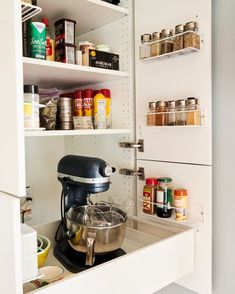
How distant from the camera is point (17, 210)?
0.77 meters

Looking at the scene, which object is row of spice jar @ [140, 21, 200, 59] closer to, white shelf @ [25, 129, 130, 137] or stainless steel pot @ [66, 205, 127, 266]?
white shelf @ [25, 129, 130, 137]

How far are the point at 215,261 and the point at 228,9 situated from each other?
3.30 ft

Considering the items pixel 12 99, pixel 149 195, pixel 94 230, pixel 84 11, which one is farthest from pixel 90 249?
pixel 84 11

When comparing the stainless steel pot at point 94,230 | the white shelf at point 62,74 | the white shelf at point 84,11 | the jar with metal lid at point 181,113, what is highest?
the white shelf at point 84,11

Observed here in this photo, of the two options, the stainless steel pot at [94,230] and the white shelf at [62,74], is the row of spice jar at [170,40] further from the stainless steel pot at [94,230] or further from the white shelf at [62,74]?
the stainless steel pot at [94,230]

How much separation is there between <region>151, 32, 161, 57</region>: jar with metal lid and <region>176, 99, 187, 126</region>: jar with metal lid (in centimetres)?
25

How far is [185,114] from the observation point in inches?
46.6

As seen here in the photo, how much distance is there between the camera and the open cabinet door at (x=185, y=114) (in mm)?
1167

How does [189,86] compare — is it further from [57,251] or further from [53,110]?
[57,251]

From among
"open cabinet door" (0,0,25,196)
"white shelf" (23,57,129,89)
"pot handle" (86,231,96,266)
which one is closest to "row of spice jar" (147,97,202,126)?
"white shelf" (23,57,129,89)

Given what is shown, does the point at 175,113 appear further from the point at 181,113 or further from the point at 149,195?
the point at 149,195

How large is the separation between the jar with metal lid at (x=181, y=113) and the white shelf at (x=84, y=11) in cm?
57

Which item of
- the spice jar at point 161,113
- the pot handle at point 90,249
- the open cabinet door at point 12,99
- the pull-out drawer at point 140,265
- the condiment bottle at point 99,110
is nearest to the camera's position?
the open cabinet door at point 12,99

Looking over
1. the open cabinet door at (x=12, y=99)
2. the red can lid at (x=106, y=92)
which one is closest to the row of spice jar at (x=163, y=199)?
the red can lid at (x=106, y=92)
